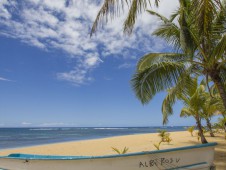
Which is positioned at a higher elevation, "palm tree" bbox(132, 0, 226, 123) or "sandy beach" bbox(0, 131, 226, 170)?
"palm tree" bbox(132, 0, 226, 123)

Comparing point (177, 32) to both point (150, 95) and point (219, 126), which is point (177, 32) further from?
point (219, 126)

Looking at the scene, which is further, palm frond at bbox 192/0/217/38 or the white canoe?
the white canoe

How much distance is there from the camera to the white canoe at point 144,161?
5262mm

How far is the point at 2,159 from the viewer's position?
6.31 m

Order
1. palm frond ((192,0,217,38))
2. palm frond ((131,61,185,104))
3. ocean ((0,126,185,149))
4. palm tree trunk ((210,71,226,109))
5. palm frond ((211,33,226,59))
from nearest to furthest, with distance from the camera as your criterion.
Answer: palm frond ((192,0,217,38))
palm frond ((211,33,226,59))
palm tree trunk ((210,71,226,109))
palm frond ((131,61,185,104))
ocean ((0,126,185,149))

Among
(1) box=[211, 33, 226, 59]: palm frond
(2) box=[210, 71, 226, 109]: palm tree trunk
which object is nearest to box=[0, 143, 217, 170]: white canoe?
(2) box=[210, 71, 226, 109]: palm tree trunk

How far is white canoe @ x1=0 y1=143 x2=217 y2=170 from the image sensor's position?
5.26 metres

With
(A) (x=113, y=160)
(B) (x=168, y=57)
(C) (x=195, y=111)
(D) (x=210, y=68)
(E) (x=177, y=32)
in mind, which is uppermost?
(E) (x=177, y=32)

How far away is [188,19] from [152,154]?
414cm

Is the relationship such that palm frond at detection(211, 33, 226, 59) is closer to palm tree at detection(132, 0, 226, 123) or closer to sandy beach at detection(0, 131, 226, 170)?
palm tree at detection(132, 0, 226, 123)

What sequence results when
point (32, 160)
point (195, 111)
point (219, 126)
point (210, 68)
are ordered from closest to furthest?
point (32, 160) < point (210, 68) < point (195, 111) < point (219, 126)

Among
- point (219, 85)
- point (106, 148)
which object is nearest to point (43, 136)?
point (106, 148)

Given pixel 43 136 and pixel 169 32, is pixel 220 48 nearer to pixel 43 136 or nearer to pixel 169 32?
pixel 169 32

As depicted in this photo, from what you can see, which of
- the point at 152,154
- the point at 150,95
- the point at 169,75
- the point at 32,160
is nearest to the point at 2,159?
the point at 32,160
